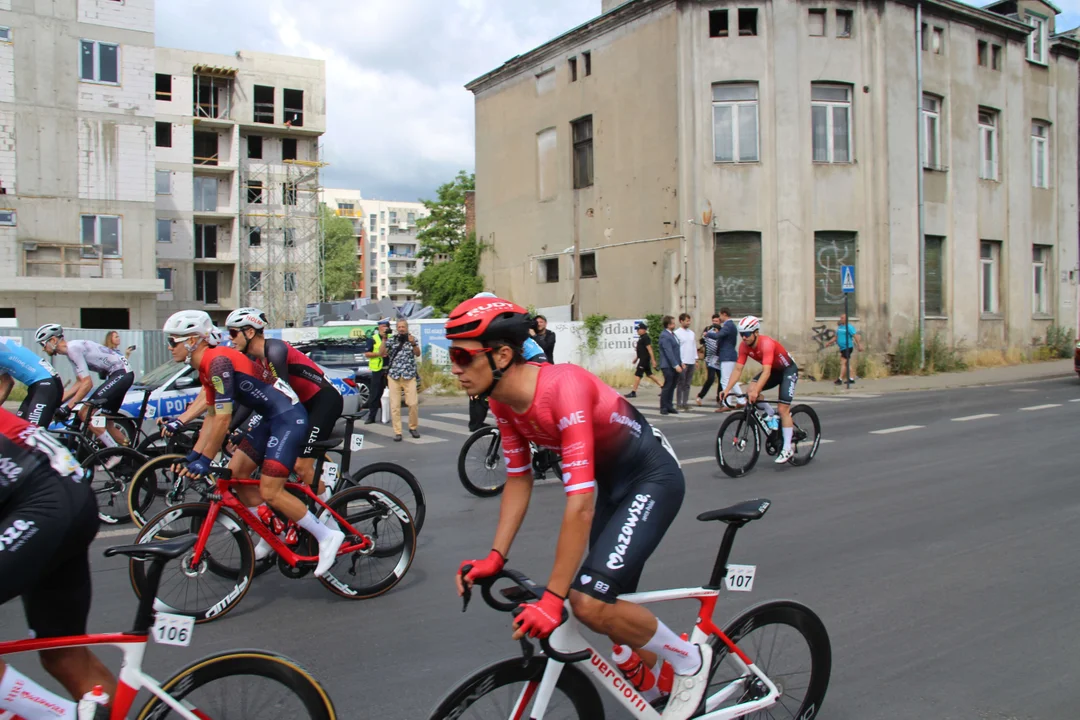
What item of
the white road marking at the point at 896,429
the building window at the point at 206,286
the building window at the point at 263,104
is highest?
the building window at the point at 263,104

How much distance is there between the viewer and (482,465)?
9609mm

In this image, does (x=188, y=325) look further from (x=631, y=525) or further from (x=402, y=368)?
(x=402, y=368)

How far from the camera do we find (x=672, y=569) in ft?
20.6

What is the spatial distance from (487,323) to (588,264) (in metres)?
24.8

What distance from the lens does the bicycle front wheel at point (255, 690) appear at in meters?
2.90

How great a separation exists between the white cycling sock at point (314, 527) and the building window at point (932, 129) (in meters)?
26.0

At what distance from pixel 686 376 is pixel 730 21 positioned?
39.0 ft

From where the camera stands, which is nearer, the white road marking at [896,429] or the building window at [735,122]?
the white road marking at [896,429]

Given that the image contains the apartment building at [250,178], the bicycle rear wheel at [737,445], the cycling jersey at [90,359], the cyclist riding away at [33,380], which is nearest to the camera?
the cyclist riding away at [33,380]

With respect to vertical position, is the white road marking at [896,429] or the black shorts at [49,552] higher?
the black shorts at [49,552]

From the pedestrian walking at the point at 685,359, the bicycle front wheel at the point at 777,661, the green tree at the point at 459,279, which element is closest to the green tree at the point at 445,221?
the green tree at the point at 459,279

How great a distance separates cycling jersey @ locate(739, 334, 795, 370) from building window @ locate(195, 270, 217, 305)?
1952 inches

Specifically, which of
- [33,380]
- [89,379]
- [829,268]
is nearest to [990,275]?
[829,268]

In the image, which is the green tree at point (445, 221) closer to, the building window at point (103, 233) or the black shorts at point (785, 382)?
the building window at point (103, 233)
